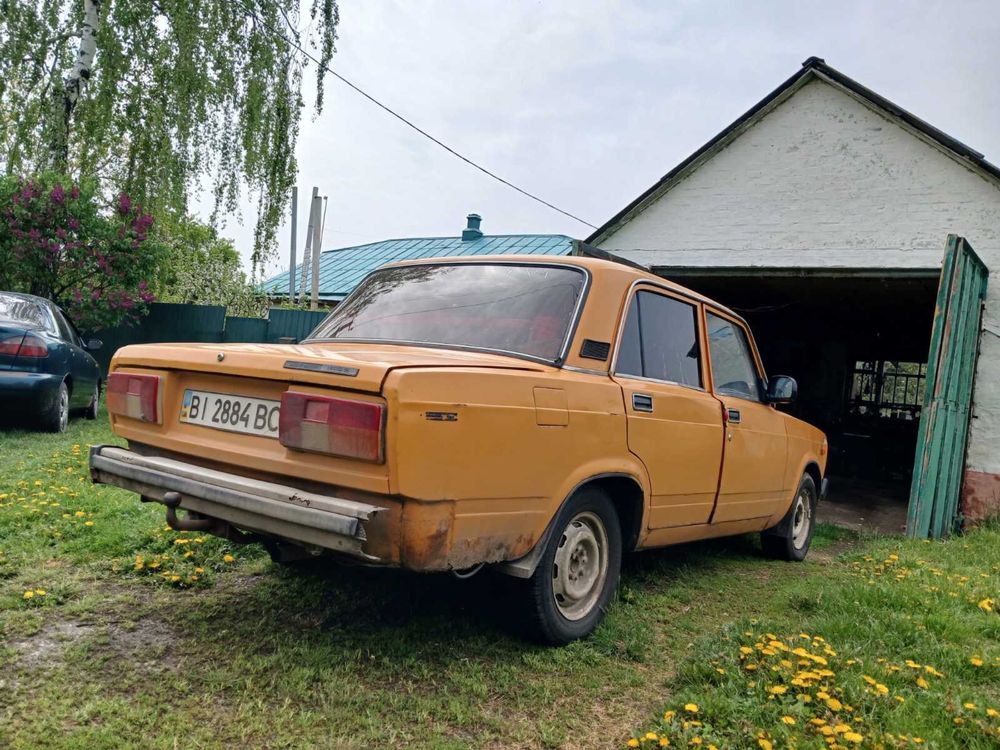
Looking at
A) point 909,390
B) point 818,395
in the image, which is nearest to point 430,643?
point 818,395

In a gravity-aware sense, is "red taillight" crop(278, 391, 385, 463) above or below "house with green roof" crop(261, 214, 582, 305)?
below

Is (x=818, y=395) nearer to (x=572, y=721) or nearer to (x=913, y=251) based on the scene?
(x=913, y=251)

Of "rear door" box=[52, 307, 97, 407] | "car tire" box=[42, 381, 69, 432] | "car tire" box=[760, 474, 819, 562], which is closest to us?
"car tire" box=[760, 474, 819, 562]

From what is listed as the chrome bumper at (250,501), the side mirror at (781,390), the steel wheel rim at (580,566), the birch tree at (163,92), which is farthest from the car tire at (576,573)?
the birch tree at (163,92)

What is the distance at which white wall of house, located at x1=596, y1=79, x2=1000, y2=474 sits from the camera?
8.20 m

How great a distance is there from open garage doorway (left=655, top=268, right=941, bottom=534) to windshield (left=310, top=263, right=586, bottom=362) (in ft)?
20.5

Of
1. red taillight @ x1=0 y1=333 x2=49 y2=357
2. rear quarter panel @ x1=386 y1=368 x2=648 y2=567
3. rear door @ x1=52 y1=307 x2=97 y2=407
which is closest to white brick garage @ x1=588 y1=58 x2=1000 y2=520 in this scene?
rear door @ x1=52 y1=307 x2=97 y2=407

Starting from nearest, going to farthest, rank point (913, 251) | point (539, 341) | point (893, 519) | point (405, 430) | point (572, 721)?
point (405, 430) → point (572, 721) → point (539, 341) → point (913, 251) → point (893, 519)

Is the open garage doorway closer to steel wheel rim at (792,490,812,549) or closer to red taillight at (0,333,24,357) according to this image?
steel wheel rim at (792,490,812,549)

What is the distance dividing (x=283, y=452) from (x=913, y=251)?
7.87 metres

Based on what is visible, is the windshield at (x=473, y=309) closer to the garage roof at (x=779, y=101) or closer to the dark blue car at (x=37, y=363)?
the dark blue car at (x=37, y=363)

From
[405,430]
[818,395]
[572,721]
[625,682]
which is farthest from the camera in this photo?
[818,395]

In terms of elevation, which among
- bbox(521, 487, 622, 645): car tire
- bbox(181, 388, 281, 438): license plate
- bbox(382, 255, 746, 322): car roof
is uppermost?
bbox(382, 255, 746, 322): car roof

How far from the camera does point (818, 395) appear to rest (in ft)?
56.1
